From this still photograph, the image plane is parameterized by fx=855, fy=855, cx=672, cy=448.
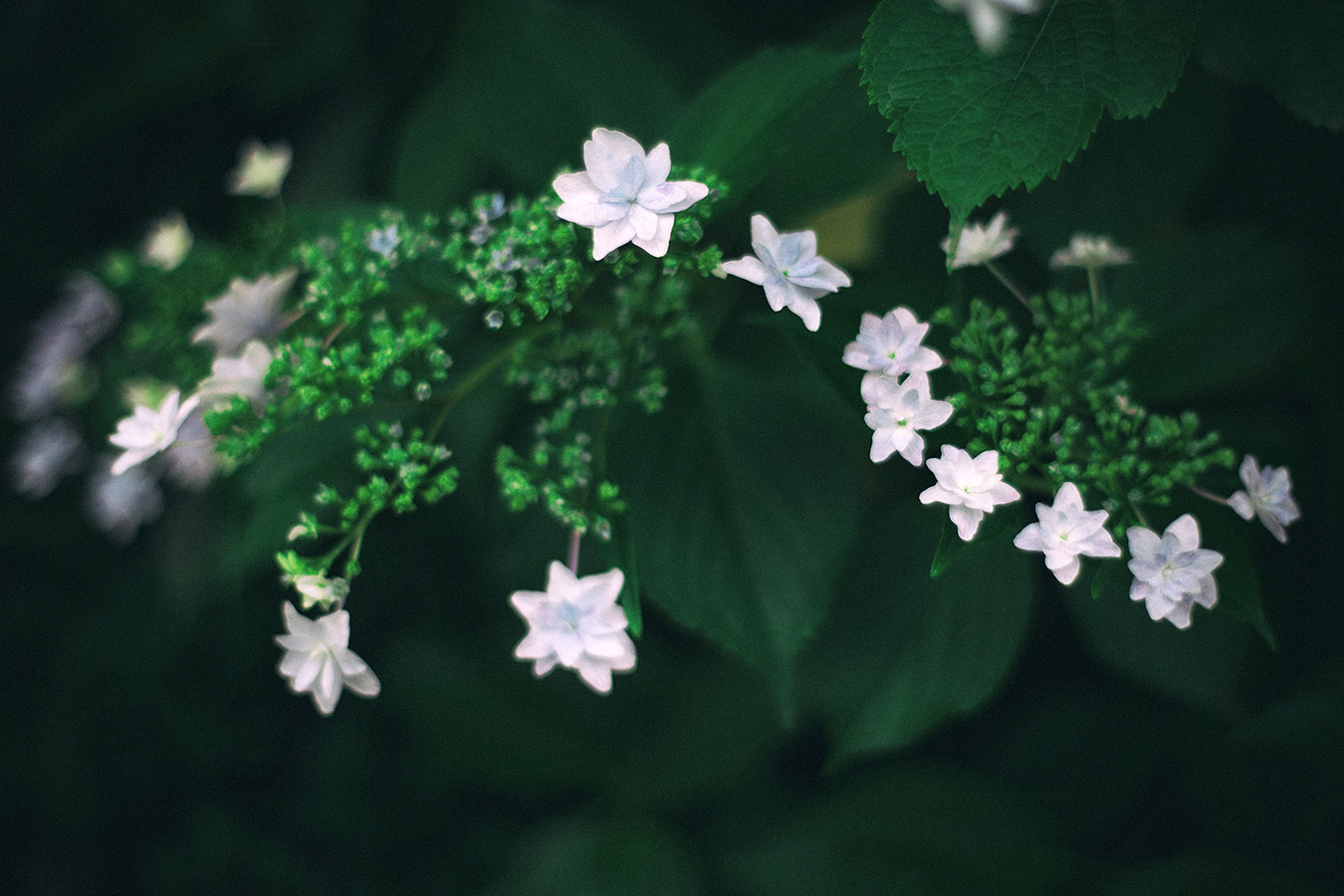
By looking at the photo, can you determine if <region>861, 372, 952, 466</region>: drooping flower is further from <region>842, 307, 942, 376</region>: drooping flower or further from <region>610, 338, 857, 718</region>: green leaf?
<region>610, 338, 857, 718</region>: green leaf

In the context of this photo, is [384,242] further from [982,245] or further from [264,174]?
[982,245]

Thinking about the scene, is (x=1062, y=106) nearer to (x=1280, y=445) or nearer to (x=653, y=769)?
(x=1280, y=445)

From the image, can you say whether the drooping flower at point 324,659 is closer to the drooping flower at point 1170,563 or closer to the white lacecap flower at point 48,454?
the drooping flower at point 1170,563

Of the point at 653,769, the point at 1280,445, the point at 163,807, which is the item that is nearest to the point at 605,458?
the point at 1280,445

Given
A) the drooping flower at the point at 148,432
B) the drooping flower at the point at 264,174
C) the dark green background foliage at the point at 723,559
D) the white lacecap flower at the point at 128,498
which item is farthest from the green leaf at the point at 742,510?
the white lacecap flower at the point at 128,498

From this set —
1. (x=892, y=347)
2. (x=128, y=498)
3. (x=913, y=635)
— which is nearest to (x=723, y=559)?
(x=913, y=635)
